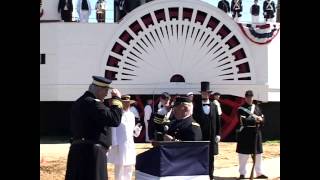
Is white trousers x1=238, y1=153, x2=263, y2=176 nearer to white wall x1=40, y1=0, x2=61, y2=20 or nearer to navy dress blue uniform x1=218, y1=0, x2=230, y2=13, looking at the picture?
navy dress blue uniform x1=218, y1=0, x2=230, y2=13

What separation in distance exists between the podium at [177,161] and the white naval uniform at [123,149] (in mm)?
2517

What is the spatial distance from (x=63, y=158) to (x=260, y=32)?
727 cm

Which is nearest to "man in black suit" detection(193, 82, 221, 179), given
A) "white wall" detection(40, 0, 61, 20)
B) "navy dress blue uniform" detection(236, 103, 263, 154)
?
"navy dress blue uniform" detection(236, 103, 263, 154)

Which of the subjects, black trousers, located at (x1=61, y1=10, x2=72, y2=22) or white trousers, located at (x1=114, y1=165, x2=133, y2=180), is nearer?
white trousers, located at (x1=114, y1=165, x2=133, y2=180)

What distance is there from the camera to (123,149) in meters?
8.42

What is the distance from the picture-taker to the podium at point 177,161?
5.64 metres

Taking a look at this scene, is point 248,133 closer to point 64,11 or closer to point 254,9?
point 254,9

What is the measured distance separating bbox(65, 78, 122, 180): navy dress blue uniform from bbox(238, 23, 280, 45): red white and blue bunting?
36.9ft

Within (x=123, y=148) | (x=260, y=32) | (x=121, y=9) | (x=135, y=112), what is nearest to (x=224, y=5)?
(x=260, y=32)

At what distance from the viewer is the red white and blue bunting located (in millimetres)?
17078
